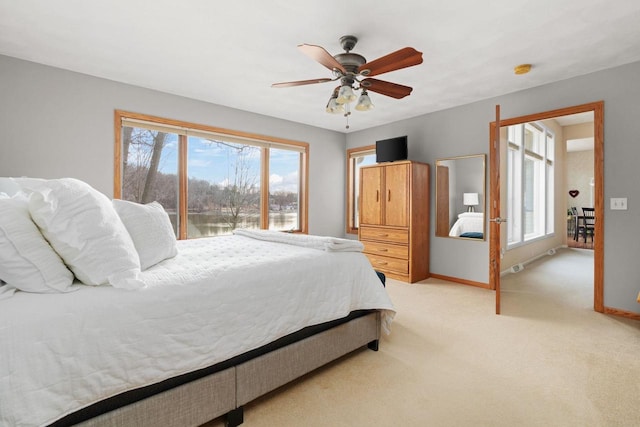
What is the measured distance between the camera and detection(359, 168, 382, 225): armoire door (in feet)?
15.5

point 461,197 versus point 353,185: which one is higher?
point 353,185

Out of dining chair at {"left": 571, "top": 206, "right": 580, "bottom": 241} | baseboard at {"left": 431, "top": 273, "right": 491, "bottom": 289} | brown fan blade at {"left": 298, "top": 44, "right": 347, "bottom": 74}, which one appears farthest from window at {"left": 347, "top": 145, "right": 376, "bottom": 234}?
dining chair at {"left": 571, "top": 206, "right": 580, "bottom": 241}

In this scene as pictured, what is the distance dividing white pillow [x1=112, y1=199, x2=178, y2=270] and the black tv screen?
357 cm

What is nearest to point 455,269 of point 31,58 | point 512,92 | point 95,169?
point 512,92

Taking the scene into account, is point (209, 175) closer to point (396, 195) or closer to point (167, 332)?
point (396, 195)

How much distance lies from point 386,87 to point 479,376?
7.56 ft

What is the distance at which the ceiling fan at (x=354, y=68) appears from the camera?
2.10 m

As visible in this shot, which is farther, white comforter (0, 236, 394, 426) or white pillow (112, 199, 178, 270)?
white pillow (112, 199, 178, 270)

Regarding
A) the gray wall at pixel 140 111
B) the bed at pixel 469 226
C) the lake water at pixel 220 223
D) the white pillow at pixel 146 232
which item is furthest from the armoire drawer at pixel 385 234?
the white pillow at pixel 146 232

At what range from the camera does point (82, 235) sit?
1.28m

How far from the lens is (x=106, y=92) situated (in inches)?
130

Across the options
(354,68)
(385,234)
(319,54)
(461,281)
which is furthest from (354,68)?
(461,281)

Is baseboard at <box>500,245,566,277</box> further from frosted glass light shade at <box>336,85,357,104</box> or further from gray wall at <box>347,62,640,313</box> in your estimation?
frosted glass light shade at <box>336,85,357,104</box>

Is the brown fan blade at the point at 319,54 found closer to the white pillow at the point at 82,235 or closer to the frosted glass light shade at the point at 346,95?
the frosted glass light shade at the point at 346,95
